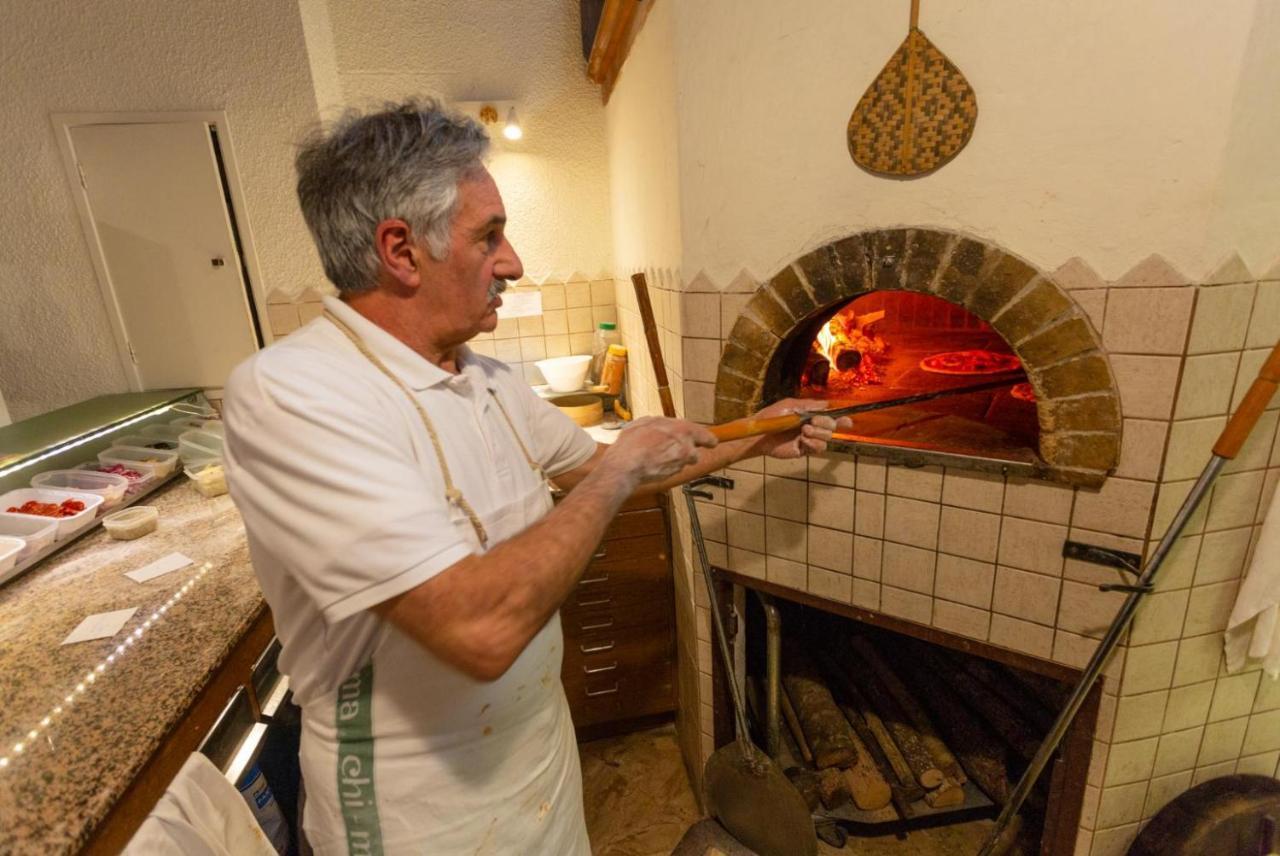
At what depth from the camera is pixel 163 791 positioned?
3.79 ft

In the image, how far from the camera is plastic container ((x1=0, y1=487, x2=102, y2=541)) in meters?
1.84

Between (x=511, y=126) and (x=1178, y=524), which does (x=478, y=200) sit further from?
(x=511, y=126)

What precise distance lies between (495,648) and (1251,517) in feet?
5.34

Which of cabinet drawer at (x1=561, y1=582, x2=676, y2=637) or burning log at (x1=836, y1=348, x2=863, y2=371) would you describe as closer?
burning log at (x1=836, y1=348, x2=863, y2=371)

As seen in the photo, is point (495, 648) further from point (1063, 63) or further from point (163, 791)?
point (1063, 63)

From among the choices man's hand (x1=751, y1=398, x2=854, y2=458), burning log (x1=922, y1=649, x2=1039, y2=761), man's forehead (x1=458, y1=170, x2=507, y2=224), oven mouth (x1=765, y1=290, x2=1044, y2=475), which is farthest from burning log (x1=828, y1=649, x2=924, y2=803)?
man's forehead (x1=458, y1=170, x2=507, y2=224)

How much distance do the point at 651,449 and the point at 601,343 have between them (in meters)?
2.21

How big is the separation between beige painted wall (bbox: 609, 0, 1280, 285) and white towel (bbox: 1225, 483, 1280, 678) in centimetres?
59

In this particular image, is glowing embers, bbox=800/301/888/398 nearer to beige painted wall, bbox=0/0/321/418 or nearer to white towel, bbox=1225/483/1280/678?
white towel, bbox=1225/483/1280/678

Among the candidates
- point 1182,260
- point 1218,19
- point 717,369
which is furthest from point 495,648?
point 1218,19

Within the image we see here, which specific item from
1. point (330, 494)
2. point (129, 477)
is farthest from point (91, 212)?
point (330, 494)

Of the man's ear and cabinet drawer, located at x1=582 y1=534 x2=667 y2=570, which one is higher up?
the man's ear

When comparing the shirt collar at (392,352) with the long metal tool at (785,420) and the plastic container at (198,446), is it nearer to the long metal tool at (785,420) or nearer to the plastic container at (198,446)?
the long metal tool at (785,420)

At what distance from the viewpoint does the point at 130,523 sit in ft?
6.28
